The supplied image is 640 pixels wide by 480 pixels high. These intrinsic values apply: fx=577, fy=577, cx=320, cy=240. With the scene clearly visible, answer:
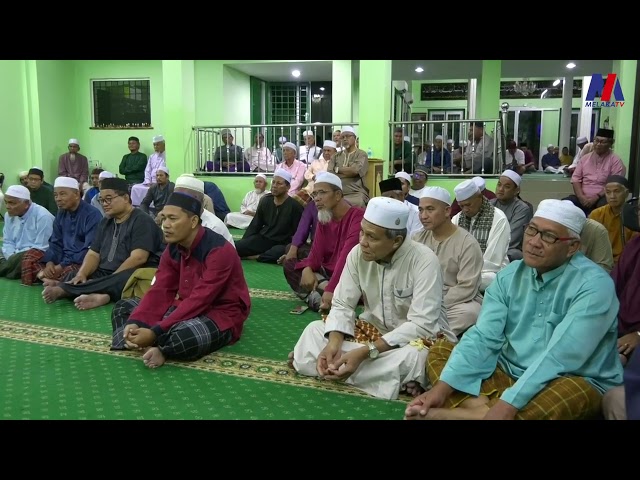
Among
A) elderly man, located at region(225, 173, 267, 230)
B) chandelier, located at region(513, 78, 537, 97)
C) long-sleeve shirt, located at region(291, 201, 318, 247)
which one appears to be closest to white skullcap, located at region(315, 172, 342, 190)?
long-sleeve shirt, located at region(291, 201, 318, 247)

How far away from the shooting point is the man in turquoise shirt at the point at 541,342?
6.04 feet

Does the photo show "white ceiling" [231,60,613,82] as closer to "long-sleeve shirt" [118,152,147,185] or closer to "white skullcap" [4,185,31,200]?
"long-sleeve shirt" [118,152,147,185]

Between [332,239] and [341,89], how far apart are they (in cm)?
661

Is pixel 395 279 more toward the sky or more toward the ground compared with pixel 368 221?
more toward the ground

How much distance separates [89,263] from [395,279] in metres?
2.45

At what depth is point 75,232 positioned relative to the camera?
4.42 m

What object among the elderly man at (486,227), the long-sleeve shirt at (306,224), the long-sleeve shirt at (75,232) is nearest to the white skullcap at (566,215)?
the elderly man at (486,227)

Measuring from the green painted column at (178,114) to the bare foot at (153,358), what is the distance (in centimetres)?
653

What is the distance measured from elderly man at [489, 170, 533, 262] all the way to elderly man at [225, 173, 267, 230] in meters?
4.14

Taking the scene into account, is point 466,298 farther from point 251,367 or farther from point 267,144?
point 267,144

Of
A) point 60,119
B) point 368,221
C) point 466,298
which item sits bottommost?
point 466,298

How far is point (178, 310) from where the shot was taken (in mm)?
2738

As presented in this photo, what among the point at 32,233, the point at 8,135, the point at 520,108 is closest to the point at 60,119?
the point at 8,135

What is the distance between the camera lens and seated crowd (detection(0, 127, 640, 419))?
1.90 meters
